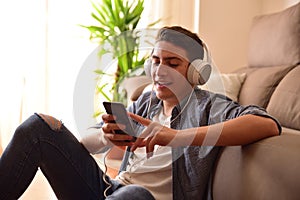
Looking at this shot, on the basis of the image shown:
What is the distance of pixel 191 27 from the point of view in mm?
3016

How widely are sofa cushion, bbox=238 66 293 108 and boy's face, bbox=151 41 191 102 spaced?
693mm

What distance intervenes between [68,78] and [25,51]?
13.4 inches

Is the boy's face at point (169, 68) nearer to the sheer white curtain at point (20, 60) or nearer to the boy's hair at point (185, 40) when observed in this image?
the boy's hair at point (185, 40)

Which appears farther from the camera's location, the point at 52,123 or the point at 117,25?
the point at 117,25

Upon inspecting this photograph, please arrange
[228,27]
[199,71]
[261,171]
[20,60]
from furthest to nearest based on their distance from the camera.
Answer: [228,27] < [20,60] < [199,71] < [261,171]

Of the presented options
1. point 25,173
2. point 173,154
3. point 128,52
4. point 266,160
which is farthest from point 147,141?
point 128,52

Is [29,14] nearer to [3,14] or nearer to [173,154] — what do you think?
[3,14]

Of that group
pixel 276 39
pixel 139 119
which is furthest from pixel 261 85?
pixel 139 119

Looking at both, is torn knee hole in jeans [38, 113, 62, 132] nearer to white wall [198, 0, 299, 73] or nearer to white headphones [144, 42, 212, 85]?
white headphones [144, 42, 212, 85]

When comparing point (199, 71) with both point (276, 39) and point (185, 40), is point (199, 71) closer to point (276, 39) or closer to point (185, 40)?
point (185, 40)

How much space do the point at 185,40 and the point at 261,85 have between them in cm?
75

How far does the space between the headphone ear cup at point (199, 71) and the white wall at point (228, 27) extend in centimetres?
180

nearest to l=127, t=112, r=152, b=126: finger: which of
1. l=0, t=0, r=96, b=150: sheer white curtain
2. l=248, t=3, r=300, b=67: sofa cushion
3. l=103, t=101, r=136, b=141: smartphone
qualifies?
l=103, t=101, r=136, b=141: smartphone

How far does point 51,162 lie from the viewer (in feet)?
3.92
